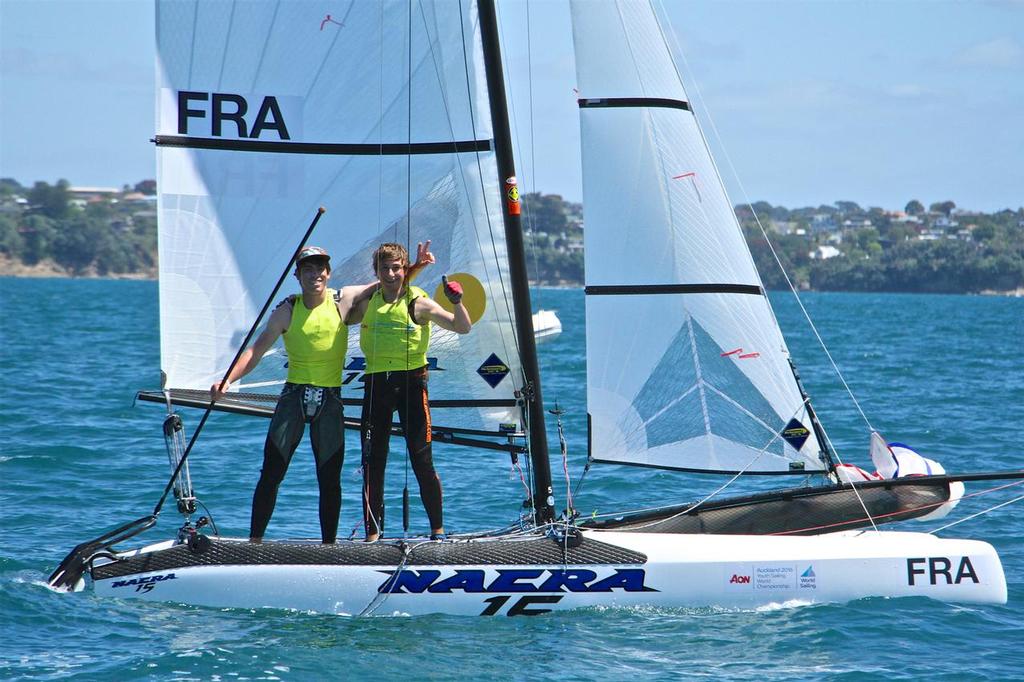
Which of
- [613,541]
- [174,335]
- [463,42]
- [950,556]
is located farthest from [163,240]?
[950,556]

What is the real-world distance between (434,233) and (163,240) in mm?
1580

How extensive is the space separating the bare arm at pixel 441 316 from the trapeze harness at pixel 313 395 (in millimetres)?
476

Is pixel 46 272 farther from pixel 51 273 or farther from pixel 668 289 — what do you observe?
pixel 668 289

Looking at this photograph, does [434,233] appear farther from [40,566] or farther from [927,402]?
[927,402]

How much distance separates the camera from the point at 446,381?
7.61 meters

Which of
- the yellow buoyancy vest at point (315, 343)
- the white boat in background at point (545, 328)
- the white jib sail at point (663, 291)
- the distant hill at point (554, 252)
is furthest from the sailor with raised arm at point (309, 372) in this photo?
the distant hill at point (554, 252)

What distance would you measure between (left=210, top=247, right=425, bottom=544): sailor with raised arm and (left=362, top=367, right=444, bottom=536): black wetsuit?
0.17 metres

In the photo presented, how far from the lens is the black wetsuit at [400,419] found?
7059mm

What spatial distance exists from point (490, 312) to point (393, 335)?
759 millimetres

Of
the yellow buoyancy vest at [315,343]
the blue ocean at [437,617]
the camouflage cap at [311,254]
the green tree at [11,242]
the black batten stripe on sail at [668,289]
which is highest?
the green tree at [11,242]

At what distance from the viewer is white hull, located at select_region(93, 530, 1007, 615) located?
698 cm

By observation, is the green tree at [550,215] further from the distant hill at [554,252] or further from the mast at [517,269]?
the mast at [517,269]

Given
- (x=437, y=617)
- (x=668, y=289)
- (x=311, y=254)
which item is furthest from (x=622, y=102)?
(x=437, y=617)

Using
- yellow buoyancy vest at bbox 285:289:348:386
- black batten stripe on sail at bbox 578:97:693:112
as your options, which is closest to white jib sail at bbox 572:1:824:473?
black batten stripe on sail at bbox 578:97:693:112
